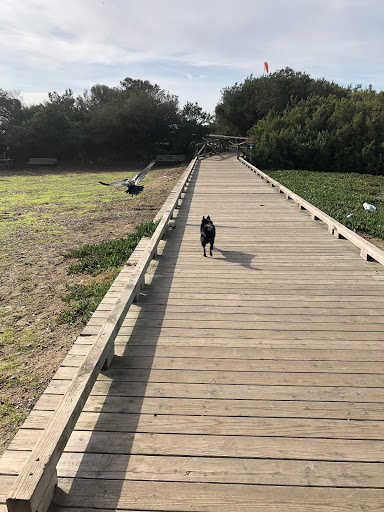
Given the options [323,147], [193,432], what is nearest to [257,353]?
[193,432]

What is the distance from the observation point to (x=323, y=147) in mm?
23125

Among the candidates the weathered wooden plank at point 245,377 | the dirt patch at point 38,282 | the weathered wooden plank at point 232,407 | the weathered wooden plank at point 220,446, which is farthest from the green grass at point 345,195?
the weathered wooden plank at point 220,446

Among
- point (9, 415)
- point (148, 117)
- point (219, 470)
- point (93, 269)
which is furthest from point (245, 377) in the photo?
point (148, 117)

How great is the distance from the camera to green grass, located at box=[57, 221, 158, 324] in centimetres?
554

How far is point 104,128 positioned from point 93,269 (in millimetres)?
28290

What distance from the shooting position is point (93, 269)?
739cm

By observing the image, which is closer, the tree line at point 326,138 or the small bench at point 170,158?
the tree line at point 326,138

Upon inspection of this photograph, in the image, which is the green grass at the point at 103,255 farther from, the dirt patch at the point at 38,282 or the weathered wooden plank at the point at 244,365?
the weathered wooden plank at the point at 244,365

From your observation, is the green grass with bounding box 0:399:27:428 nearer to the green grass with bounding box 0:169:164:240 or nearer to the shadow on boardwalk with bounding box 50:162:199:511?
the shadow on boardwalk with bounding box 50:162:199:511

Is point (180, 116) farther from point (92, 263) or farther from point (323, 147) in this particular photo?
point (92, 263)

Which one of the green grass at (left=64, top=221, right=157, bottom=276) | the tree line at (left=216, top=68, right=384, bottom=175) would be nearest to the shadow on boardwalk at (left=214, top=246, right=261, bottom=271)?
the green grass at (left=64, top=221, right=157, bottom=276)

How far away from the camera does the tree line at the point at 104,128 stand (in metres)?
32.5

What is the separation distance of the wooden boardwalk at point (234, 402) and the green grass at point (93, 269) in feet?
3.29

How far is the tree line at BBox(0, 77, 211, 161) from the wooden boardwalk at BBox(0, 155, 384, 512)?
2956cm
